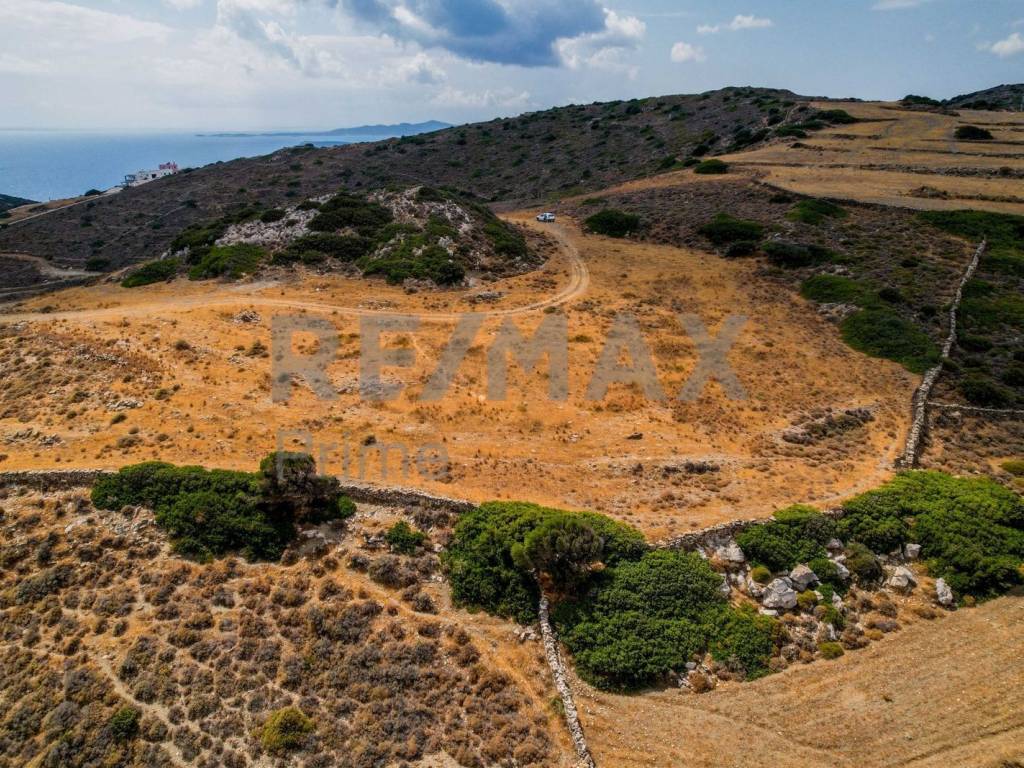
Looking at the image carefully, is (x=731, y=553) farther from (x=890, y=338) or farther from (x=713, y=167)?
(x=713, y=167)

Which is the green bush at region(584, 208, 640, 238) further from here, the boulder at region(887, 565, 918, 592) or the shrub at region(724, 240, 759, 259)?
the boulder at region(887, 565, 918, 592)

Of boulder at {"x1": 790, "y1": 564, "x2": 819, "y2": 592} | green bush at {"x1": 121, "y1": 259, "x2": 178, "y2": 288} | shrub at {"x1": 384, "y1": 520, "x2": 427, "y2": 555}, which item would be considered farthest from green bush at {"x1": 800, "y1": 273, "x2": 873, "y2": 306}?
green bush at {"x1": 121, "y1": 259, "x2": 178, "y2": 288}

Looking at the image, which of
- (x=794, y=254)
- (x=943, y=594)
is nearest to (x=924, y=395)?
(x=943, y=594)

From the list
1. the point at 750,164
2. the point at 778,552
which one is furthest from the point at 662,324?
the point at 750,164

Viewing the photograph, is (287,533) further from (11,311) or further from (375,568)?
(11,311)

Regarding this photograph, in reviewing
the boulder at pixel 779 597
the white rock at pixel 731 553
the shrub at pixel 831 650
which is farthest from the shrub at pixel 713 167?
the shrub at pixel 831 650

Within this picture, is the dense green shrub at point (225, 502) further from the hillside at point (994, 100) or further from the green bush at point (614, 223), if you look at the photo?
the hillside at point (994, 100)

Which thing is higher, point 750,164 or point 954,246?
point 750,164
